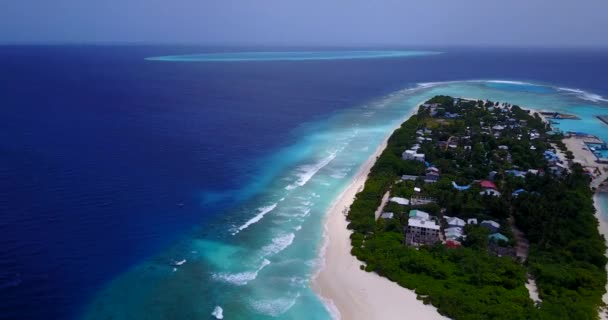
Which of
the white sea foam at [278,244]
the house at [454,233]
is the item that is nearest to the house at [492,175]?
the house at [454,233]

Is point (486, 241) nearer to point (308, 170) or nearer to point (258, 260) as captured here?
point (258, 260)

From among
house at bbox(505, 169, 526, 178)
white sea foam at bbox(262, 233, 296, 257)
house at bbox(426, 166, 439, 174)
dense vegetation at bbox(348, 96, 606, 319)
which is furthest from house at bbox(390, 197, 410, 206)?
house at bbox(505, 169, 526, 178)

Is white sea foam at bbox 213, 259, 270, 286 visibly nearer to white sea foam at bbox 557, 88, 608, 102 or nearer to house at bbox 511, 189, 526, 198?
house at bbox 511, 189, 526, 198

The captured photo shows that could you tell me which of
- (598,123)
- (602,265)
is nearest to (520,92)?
(598,123)

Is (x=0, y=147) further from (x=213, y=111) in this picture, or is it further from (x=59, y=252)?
(x=213, y=111)

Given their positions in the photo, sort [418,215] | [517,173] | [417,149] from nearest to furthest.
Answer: [418,215] < [517,173] < [417,149]

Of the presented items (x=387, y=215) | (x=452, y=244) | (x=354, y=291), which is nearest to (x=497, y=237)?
(x=452, y=244)
